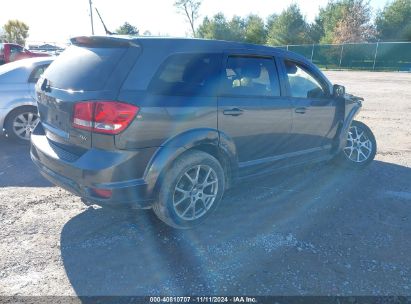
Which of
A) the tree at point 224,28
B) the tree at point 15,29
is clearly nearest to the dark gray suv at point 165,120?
the tree at point 224,28

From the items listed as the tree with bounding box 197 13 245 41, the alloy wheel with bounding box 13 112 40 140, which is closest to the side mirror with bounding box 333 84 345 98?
the alloy wheel with bounding box 13 112 40 140

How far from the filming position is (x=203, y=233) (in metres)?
3.45

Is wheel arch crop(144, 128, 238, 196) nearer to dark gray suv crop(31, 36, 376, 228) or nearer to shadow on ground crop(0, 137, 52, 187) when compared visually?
dark gray suv crop(31, 36, 376, 228)

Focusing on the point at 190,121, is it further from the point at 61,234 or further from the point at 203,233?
the point at 61,234

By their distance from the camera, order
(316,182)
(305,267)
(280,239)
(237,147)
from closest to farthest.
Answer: (305,267), (280,239), (237,147), (316,182)

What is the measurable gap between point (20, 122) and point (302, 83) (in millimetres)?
4697

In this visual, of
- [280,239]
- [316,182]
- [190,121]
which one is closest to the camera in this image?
[190,121]

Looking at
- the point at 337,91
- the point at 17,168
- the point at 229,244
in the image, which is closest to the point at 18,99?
the point at 17,168

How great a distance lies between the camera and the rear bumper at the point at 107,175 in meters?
2.84

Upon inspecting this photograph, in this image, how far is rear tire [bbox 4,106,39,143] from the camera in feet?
19.3

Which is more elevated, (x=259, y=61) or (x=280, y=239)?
(x=259, y=61)

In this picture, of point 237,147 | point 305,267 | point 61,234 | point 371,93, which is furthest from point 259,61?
point 371,93

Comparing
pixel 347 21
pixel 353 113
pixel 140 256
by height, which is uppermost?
pixel 347 21

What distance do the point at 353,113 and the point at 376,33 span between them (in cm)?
4075
